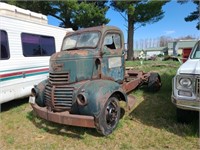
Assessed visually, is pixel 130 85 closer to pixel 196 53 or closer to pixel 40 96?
pixel 196 53

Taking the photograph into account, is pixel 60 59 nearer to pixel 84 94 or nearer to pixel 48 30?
pixel 84 94

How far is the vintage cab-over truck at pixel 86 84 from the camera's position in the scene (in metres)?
4.04

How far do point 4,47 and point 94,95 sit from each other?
3444 mm

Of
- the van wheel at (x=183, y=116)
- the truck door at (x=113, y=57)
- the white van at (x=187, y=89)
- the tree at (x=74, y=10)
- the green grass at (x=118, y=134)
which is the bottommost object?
the green grass at (x=118, y=134)

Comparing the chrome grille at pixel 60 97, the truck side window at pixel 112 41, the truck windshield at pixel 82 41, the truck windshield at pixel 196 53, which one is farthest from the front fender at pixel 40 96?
the truck windshield at pixel 196 53

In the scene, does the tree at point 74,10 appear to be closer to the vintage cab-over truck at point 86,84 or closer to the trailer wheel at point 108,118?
the vintage cab-over truck at point 86,84

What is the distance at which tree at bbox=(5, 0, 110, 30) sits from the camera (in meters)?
17.8

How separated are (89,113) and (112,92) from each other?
2.26 feet

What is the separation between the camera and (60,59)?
466 cm

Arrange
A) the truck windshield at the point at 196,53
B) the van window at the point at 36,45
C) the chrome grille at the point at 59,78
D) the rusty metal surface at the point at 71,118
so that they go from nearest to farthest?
1. the rusty metal surface at the point at 71,118
2. the chrome grille at the point at 59,78
3. the truck windshield at the point at 196,53
4. the van window at the point at 36,45

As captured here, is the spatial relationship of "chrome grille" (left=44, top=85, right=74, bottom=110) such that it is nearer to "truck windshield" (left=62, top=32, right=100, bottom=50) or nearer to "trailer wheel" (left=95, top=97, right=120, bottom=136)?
"trailer wheel" (left=95, top=97, right=120, bottom=136)

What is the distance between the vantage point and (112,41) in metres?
5.52

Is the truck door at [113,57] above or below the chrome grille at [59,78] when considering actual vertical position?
above

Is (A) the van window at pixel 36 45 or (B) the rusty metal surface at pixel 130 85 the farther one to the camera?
(A) the van window at pixel 36 45
